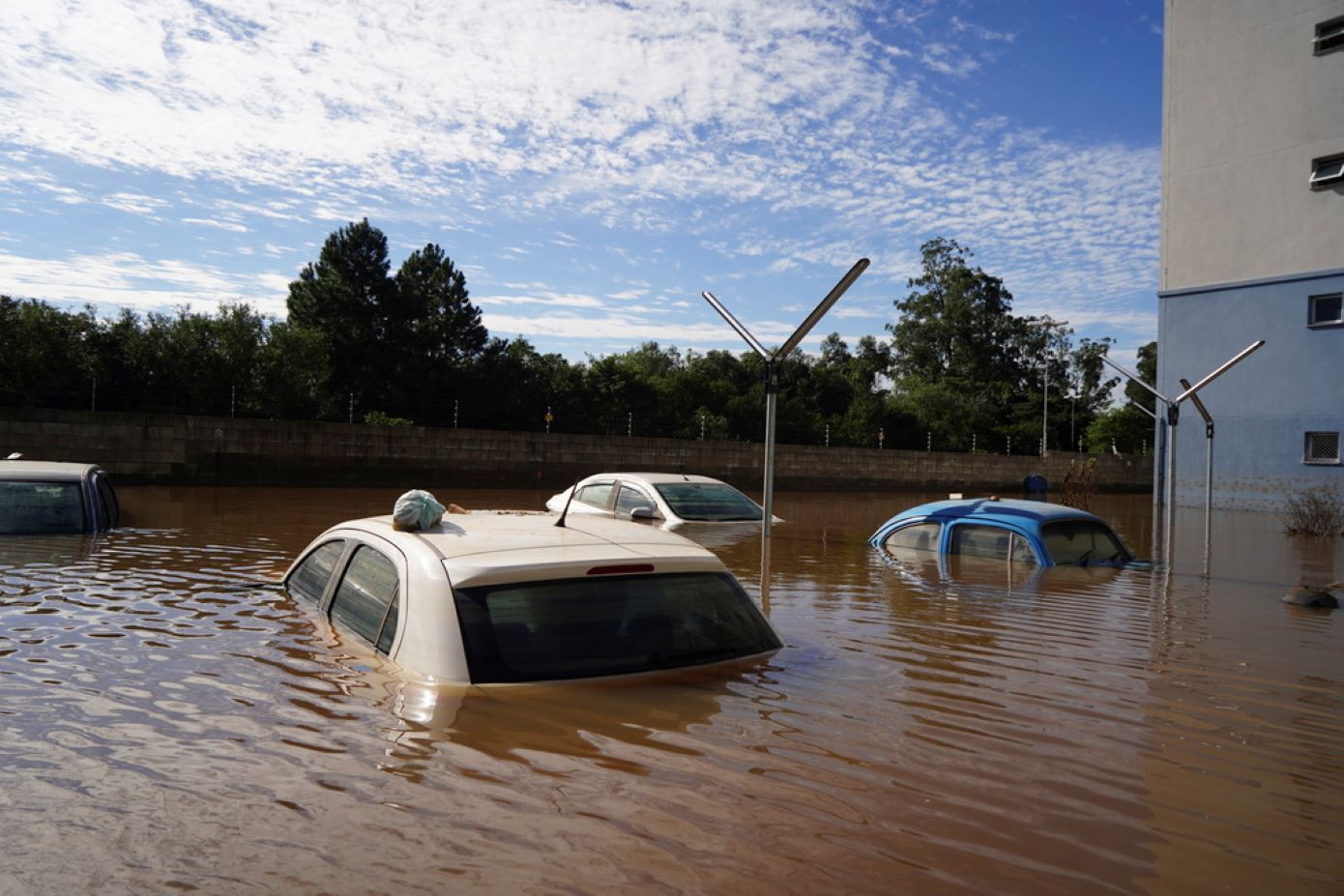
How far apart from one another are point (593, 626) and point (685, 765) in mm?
797

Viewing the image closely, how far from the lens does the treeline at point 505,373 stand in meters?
28.2

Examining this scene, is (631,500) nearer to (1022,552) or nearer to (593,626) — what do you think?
(1022,552)

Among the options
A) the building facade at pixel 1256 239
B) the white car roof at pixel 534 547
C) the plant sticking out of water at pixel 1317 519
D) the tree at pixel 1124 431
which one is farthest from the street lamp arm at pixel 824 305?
the tree at pixel 1124 431

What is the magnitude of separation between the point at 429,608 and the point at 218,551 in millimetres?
7580

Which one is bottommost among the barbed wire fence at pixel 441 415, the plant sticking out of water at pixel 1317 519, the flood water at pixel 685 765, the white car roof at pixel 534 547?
the flood water at pixel 685 765

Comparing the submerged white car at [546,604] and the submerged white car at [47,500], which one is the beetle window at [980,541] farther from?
the submerged white car at [47,500]

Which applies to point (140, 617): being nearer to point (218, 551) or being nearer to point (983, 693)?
point (218, 551)

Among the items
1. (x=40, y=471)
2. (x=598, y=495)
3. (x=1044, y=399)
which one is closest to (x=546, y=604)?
(x=40, y=471)

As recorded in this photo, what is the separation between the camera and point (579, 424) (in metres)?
33.1

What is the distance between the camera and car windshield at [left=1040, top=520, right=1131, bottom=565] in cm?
990

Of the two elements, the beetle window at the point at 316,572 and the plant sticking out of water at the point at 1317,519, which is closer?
the beetle window at the point at 316,572

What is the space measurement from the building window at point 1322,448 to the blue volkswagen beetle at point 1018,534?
698 inches

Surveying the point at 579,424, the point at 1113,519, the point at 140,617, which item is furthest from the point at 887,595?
the point at 579,424

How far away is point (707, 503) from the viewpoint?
13.3 m
